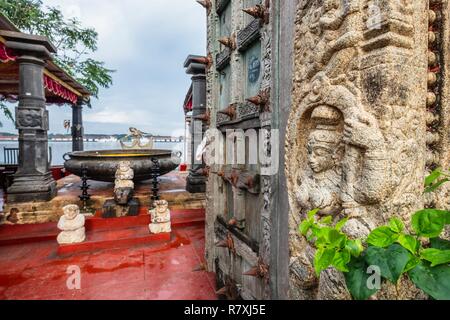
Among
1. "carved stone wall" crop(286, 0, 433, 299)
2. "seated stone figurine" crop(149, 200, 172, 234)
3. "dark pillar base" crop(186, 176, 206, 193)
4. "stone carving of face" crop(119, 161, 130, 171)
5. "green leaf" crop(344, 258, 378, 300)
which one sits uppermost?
"carved stone wall" crop(286, 0, 433, 299)

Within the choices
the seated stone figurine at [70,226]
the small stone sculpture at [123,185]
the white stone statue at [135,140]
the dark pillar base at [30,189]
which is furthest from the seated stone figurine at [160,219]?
the white stone statue at [135,140]

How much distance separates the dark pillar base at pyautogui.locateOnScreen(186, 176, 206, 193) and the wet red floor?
179cm

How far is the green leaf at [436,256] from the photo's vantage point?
72 cm

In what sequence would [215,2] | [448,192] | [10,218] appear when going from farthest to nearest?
[10,218]
[215,2]
[448,192]

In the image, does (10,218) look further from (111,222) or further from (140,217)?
(140,217)

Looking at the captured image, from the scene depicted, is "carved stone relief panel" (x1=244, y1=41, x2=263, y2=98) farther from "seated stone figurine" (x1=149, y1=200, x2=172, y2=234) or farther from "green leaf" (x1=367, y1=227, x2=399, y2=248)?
"seated stone figurine" (x1=149, y1=200, x2=172, y2=234)

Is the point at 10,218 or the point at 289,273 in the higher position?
the point at 289,273

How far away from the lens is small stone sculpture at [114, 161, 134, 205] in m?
4.96

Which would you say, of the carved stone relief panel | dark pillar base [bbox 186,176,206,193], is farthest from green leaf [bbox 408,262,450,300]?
dark pillar base [bbox 186,176,206,193]

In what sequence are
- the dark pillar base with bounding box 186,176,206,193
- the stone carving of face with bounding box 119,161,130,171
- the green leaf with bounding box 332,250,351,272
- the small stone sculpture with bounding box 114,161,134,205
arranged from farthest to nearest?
the dark pillar base with bounding box 186,176,206,193 < the stone carving of face with bounding box 119,161,130,171 < the small stone sculpture with bounding box 114,161,134,205 < the green leaf with bounding box 332,250,351,272

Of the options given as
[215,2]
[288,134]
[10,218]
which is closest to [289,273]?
[288,134]

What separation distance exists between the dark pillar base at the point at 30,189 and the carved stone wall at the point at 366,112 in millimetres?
5617
